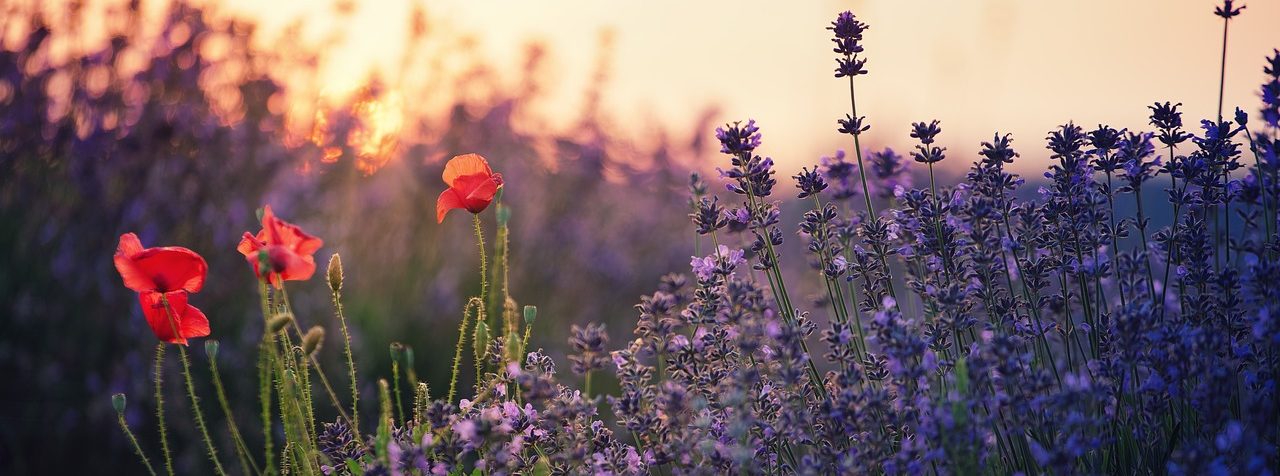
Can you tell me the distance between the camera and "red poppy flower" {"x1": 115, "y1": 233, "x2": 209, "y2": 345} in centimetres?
181

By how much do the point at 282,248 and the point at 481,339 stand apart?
0.36 metres

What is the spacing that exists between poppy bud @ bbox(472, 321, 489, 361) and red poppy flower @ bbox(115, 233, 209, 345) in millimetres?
471

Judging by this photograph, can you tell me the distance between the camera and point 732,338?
1.96 m

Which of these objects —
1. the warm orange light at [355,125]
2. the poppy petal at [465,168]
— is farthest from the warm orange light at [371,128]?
the poppy petal at [465,168]

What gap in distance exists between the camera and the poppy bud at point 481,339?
72.7 inches

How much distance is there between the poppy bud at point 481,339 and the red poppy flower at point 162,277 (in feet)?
1.55

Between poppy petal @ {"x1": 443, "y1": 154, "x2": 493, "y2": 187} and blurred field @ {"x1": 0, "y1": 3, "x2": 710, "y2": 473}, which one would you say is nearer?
poppy petal @ {"x1": 443, "y1": 154, "x2": 493, "y2": 187}

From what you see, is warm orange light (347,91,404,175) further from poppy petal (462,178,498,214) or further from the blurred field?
poppy petal (462,178,498,214)

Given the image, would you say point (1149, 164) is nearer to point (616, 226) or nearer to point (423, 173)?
point (423, 173)

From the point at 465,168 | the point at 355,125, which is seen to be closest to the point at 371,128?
the point at 355,125

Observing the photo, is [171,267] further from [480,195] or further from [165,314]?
[480,195]

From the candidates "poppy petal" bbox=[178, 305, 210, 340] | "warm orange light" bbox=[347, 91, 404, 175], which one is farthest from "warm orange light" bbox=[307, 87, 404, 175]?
"poppy petal" bbox=[178, 305, 210, 340]

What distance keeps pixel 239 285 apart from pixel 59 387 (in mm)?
813

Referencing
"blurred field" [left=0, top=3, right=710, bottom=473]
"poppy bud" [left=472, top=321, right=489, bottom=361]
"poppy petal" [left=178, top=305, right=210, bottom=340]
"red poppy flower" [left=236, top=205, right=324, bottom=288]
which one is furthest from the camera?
"blurred field" [left=0, top=3, right=710, bottom=473]
